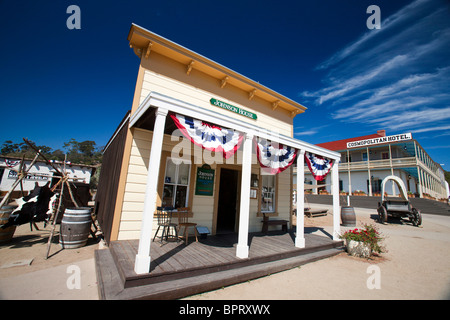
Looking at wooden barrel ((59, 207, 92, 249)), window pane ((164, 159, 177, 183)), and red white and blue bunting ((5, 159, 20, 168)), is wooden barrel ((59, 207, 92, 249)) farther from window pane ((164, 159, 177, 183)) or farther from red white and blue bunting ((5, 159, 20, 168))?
red white and blue bunting ((5, 159, 20, 168))

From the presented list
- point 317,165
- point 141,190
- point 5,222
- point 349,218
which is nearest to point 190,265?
point 141,190

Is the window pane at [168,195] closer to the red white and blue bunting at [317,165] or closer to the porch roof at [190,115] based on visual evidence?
the porch roof at [190,115]

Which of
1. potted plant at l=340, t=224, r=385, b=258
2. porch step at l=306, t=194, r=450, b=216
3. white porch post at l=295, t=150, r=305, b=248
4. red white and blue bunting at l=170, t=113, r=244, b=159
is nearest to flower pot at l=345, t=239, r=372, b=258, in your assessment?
potted plant at l=340, t=224, r=385, b=258

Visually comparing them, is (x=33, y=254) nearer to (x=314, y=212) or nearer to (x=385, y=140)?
(x=314, y=212)

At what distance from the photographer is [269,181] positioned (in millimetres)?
7422

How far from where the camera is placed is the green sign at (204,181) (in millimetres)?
5656

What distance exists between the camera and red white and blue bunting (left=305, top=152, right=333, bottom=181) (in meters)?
5.74

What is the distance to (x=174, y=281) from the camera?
3.01m

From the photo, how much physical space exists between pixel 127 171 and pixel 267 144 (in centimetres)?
347

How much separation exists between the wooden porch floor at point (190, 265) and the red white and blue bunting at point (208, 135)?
2077 mm

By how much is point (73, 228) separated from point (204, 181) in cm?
353

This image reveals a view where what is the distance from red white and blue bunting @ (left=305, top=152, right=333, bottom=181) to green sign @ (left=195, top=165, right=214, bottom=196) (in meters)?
2.89

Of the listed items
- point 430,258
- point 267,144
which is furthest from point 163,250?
point 430,258
